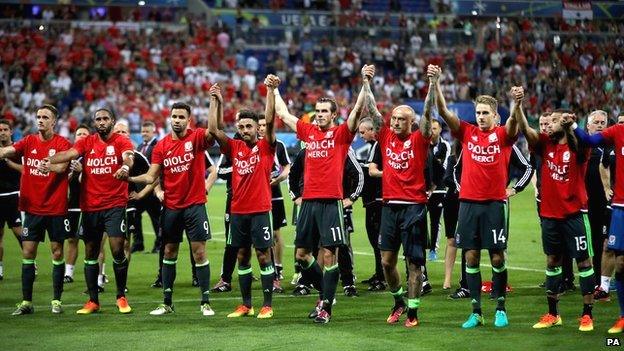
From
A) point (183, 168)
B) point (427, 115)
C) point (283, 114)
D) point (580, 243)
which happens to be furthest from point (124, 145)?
point (580, 243)

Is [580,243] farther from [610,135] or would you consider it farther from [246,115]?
[246,115]

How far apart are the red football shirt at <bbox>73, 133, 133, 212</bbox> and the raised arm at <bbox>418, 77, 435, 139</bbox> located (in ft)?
12.6

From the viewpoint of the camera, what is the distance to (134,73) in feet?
139

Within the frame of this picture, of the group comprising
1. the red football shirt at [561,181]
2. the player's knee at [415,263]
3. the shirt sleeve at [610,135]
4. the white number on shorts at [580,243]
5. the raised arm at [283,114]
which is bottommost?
the player's knee at [415,263]

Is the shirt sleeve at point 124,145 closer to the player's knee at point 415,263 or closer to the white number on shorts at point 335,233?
the white number on shorts at point 335,233

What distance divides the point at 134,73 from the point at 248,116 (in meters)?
29.7

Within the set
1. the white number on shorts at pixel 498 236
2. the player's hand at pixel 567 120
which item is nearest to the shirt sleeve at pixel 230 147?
the white number on shorts at pixel 498 236

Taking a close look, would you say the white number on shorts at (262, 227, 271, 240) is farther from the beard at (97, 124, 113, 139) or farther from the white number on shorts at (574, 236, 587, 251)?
the white number on shorts at (574, 236, 587, 251)

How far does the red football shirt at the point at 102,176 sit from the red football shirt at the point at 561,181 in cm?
518

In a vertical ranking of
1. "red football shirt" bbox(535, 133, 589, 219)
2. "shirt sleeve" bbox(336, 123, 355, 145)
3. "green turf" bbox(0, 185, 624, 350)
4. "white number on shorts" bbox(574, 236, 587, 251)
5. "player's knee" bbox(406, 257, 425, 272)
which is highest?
"shirt sleeve" bbox(336, 123, 355, 145)

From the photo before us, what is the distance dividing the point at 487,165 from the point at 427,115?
92 cm

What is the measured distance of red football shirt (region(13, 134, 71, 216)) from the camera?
14047 millimetres

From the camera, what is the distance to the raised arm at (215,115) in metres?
13.1

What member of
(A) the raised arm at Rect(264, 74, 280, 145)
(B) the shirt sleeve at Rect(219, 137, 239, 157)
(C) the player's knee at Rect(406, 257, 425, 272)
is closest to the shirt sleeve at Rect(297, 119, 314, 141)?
(A) the raised arm at Rect(264, 74, 280, 145)
